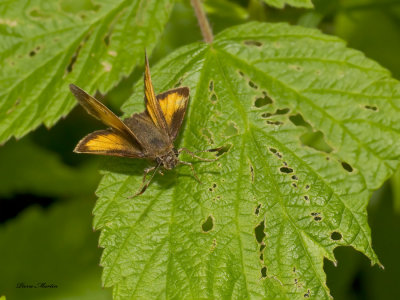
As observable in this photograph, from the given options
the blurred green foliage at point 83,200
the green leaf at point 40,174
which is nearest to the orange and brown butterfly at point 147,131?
the blurred green foliage at point 83,200

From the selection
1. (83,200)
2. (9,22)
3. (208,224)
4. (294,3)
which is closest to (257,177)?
(208,224)

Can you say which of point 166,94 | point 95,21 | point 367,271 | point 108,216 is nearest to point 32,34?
point 95,21

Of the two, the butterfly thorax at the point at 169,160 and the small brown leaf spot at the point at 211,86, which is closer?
the butterfly thorax at the point at 169,160

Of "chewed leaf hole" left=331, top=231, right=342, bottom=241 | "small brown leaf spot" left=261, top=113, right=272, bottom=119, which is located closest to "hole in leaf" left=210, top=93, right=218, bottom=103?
"small brown leaf spot" left=261, top=113, right=272, bottom=119

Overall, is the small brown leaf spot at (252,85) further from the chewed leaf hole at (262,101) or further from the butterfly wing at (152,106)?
the butterfly wing at (152,106)

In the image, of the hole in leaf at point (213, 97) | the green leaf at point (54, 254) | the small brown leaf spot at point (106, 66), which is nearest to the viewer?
the hole in leaf at point (213, 97)

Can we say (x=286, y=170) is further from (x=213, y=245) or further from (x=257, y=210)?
(x=213, y=245)
